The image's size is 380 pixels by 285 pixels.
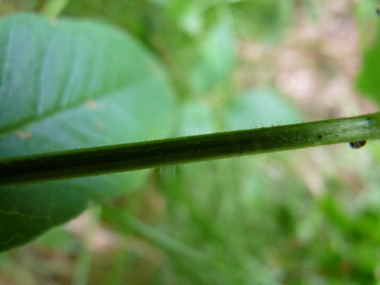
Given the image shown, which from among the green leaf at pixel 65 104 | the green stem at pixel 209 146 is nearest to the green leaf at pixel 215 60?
the green leaf at pixel 65 104

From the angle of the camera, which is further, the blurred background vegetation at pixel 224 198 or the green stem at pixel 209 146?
the blurred background vegetation at pixel 224 198

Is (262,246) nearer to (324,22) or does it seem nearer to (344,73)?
(344,73)

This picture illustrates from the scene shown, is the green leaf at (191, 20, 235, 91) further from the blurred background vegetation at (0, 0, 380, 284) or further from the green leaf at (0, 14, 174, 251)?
the green leaf at (0, 14, 174, 251)

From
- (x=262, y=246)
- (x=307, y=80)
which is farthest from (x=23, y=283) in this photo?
(x=307, y=80)

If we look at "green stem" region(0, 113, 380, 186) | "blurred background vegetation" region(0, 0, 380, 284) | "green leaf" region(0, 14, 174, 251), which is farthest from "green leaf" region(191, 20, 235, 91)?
"green stem" region(0, 113, 380, 186)

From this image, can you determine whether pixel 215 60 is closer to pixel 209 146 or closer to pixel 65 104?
pixel 65 104

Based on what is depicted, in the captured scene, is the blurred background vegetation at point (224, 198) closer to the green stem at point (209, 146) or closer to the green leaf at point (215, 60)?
the green leaf at point (215, 60)
